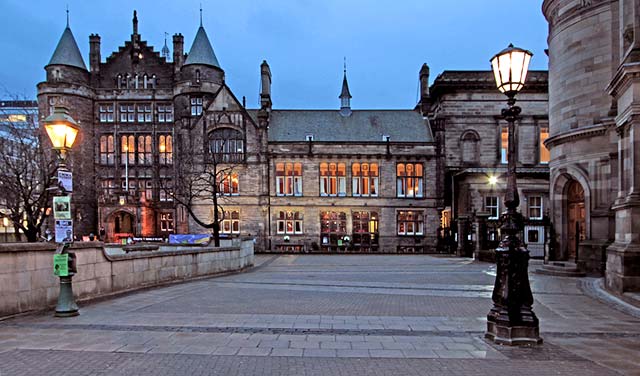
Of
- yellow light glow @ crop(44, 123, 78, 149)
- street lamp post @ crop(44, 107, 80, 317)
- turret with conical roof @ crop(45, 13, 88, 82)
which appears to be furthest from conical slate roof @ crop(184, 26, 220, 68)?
yellow light glow @ crop(44, 123, 78, 149)

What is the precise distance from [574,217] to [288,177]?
24.8 m

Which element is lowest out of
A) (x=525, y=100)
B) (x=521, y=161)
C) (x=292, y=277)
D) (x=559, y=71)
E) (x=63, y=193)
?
(x=292, y=277)

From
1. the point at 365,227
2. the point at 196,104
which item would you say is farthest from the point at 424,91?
the point at 196,104

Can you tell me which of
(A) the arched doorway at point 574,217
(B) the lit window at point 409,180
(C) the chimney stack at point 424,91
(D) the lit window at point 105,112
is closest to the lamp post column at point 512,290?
(A) the arched doorway at point 574,217

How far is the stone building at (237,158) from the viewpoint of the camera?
Result: 129 feet

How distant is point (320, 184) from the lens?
131ft

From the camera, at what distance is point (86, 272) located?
11328 mm

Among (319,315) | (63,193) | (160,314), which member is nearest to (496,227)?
(319,315)

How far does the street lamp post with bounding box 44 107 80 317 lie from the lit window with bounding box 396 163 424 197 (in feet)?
108

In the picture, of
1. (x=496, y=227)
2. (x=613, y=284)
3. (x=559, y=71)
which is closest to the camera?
(x=613, y=284)

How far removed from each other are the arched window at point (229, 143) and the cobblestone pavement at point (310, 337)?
26.7 metres

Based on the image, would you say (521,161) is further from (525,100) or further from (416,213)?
(416,213)

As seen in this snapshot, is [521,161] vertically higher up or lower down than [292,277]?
higher up

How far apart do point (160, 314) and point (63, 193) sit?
3.53 m
